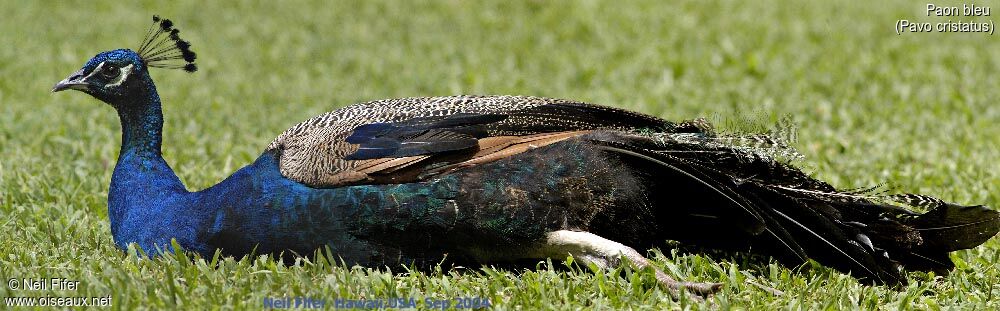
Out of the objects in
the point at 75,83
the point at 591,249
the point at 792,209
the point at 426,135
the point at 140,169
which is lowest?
the point at 591,249

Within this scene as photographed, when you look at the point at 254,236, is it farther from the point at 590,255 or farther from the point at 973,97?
the point at 973,97

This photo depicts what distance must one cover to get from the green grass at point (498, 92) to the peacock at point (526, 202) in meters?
0.09

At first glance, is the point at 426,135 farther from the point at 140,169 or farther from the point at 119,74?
the point at 119,74

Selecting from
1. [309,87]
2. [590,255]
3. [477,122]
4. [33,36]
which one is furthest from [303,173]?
[33,36]

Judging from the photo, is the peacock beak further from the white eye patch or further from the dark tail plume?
the dark tail plume

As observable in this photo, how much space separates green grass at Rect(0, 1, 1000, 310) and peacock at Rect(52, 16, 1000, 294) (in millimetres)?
95

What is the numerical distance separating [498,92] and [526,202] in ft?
12.1

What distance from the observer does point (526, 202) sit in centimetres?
387

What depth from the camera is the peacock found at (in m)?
3.87

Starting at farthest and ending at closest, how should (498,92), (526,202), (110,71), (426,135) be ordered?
(498,92), (110,71), (426,135), (526,202)

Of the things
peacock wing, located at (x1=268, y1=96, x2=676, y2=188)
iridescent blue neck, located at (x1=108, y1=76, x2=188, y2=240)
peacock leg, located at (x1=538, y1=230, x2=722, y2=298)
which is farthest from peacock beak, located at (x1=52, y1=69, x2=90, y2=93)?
peacock leg, located at (x1=538, y1=230, x2=722, y2=298)

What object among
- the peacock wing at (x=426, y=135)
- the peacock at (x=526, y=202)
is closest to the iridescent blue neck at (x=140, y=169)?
the peacock at (x=526, y=202)

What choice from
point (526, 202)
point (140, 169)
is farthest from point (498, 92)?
point (526, 202)

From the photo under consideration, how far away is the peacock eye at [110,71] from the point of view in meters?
4.33
